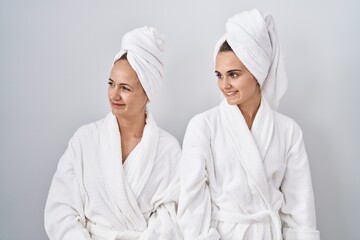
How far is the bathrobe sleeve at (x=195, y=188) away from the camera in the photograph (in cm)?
166

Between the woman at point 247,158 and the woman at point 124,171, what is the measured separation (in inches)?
4.4

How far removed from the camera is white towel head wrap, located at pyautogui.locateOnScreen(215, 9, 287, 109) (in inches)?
67.2

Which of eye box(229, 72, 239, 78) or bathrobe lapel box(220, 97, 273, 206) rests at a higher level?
eye box(229, 72, 239, 78)

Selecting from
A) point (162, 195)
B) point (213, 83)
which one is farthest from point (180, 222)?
point (213, 83)

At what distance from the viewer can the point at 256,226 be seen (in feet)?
5.56

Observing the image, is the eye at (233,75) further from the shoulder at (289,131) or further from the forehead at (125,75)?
the forehead at (125,75)

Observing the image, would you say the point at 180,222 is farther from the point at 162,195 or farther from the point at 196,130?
the point at 196,130

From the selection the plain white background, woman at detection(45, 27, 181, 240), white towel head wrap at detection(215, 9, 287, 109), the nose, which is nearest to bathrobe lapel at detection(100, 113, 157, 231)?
woman at detection(45, 27, 181, 240)

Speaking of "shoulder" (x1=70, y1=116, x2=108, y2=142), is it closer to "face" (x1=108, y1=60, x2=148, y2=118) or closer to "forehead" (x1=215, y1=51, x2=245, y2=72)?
"face" (x1=108, y1=60, x2=148, y2=118)

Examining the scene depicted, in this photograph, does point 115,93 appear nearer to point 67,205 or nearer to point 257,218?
point 67,205

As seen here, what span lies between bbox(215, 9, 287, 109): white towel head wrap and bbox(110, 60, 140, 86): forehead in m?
0.34

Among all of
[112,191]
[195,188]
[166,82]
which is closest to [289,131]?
[195,188]

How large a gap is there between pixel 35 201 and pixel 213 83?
95 centimetres

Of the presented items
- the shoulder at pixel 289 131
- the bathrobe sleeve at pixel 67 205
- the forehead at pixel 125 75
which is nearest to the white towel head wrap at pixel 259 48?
the shoulder at pixel 289 131
